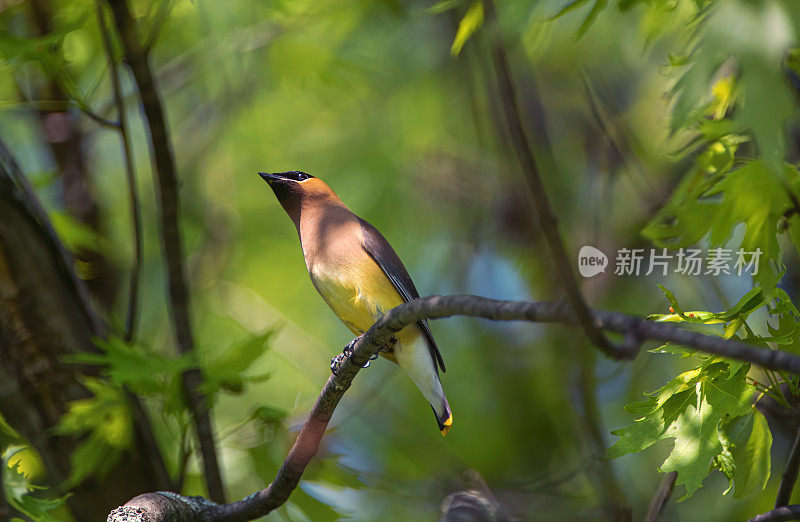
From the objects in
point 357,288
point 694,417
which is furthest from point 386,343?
point 694,417

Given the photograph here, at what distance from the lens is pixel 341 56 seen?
6.28 metres

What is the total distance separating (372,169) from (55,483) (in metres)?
3.56

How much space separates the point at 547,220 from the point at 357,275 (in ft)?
6.79

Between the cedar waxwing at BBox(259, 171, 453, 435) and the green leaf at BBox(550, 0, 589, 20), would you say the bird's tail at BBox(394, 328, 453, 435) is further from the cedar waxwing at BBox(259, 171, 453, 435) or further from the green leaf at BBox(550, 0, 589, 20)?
the green leaf at BBox(550, 0, 589, 20)

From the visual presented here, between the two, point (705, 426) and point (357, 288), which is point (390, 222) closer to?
point (357, 288)

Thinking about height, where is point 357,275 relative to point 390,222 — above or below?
above

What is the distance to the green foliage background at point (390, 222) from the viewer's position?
4.17m

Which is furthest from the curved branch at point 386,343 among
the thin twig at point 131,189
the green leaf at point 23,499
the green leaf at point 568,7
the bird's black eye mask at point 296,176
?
the bird's black eye mask at point 296,176

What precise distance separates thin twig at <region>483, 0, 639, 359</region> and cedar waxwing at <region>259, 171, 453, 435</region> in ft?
6.37

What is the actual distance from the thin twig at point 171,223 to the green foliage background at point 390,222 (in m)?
0.12

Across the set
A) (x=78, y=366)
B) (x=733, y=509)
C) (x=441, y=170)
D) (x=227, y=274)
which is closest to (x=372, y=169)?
(x=441, y=170)

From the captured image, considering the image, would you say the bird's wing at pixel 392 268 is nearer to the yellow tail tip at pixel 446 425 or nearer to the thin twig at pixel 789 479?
the yellow tail tip at pixel 446 425

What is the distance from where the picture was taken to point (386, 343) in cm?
282

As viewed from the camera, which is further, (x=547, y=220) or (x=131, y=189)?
(x=131, y=189)
